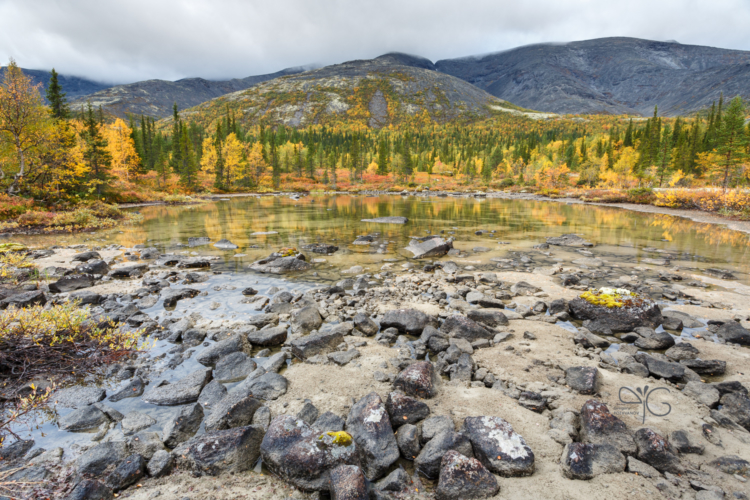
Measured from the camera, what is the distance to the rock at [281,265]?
52.4 ft

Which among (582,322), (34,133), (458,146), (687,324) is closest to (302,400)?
(582,322)

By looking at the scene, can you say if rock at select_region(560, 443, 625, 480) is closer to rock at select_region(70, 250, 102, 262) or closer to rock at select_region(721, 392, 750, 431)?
rock at select_region(721, 392, 750, 431)

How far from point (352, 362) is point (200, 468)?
11.9 feet

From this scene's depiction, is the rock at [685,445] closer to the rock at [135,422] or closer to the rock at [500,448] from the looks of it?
the rock at [500,448]

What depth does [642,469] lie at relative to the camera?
14.6ft

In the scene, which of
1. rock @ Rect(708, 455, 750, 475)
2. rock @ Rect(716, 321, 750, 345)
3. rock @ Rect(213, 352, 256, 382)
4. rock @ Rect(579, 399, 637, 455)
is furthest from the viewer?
rock @ Rect(716, 321, 750, 345)

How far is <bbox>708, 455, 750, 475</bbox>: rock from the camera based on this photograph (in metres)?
4.37

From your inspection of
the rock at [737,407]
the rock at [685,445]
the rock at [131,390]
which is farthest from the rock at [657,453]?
the rock at [131,390]

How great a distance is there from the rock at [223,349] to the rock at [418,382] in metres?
4.10

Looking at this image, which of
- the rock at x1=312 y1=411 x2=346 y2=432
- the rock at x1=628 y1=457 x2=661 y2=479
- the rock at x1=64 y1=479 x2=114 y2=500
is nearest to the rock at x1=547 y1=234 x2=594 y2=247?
the rock at x1=628 y1=457 x2=661 y2=479

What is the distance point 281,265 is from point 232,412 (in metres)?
11.0

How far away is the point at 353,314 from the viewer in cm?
1052

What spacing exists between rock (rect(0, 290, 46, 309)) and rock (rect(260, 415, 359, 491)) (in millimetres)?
10176

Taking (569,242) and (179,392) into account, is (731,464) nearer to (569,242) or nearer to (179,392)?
(179,392)
